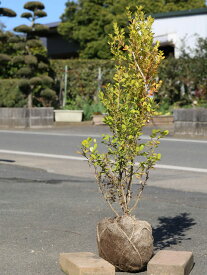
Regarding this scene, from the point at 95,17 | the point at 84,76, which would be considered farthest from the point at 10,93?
the point at 95,17

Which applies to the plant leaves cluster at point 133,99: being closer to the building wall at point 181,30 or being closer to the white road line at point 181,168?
the white road line at point 181,168

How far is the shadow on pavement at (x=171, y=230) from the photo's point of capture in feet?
23.0

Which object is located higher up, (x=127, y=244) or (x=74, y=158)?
(x=127, y=244)

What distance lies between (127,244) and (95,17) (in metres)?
41.7

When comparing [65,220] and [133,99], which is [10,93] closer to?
[65,220]

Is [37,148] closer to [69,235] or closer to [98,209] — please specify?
[98,209]

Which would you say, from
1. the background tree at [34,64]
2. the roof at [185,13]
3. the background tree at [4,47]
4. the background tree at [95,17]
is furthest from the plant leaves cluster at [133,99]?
the background tree at [95,17]

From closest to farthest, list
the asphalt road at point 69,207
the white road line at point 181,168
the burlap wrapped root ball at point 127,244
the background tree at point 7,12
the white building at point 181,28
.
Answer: the burlap wrapped root ball at point 127,244
the asphalt road at point 69,207
the white road line at point 181,168
the white building at point 181,28
the background tree at point 7,12

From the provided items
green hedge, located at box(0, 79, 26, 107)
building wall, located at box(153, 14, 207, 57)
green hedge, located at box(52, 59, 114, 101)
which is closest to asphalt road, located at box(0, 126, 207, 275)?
green hedge, located at box(0, 79, 26, 107)

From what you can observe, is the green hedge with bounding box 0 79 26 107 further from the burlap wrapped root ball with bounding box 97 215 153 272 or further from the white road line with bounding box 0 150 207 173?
the burlap wrapped root ball with bounding box 97 215 153 272

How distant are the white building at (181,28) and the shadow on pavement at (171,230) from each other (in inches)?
862

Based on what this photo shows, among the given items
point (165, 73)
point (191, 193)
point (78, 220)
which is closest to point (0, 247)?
point (78, 220)

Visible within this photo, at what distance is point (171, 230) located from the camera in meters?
7.61

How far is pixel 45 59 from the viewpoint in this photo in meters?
30.2
